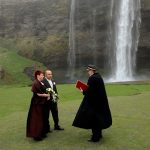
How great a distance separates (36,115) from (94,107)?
81.4 inches

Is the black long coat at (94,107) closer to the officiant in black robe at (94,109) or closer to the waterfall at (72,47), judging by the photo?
the officiant in black robe at (94,109)

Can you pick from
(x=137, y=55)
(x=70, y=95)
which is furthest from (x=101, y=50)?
(x=70, y=95)

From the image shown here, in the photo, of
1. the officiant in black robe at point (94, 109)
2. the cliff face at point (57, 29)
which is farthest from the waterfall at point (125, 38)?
the officiant in black robe at point (94, 109)

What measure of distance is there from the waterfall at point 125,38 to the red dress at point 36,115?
41862 millimetres

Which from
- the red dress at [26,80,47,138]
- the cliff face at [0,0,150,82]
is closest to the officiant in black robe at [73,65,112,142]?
the red dress at [26,80,47,138]

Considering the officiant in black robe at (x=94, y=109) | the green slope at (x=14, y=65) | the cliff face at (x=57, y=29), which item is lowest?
the green slope at (x=14, y=65)

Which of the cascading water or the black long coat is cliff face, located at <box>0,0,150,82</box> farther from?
the black long coat

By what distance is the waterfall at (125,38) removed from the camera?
2247 inches

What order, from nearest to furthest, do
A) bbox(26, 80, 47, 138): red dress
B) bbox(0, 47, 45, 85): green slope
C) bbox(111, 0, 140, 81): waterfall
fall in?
bbox(26, 80, 47, 138): red dress < bbox(0, 47, 45, 85): green slope < bbox(111, 0, 140, 81): waterfall

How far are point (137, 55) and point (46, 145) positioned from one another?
149ft

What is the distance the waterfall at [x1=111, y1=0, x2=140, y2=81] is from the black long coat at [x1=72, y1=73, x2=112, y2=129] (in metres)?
42.4

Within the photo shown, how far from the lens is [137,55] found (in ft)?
188

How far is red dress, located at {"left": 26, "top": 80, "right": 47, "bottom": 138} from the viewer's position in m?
13.8

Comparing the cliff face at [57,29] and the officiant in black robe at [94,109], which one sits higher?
the cliff face at [57,29]
